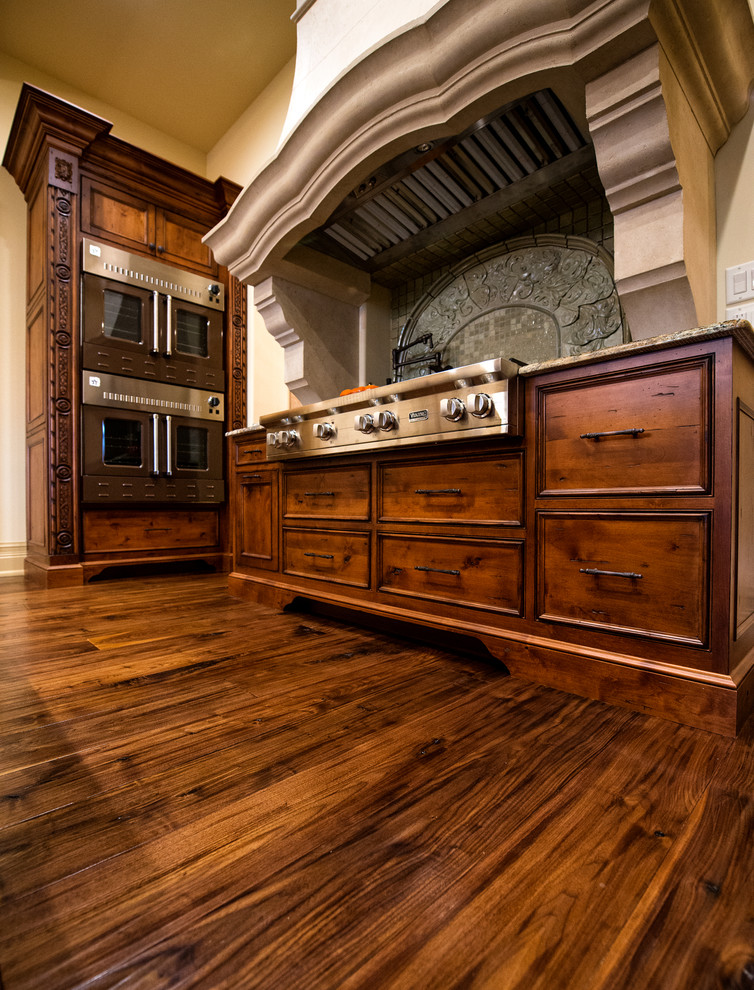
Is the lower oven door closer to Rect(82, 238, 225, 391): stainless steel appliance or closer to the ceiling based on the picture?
Rect(82, 238, 225, 391): stainless steel appliance

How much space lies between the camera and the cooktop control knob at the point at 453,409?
1299mm

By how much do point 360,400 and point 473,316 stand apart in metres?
0.73

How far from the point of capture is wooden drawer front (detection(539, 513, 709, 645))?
3.17 feet

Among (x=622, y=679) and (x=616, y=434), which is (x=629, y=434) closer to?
(x=616, y=434)

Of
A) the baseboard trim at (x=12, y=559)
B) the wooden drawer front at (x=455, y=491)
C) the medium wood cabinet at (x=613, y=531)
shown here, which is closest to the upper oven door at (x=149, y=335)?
the baseboard trim at (x=12, y=559)

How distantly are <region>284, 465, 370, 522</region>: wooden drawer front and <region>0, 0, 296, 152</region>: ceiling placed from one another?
10.2 feet

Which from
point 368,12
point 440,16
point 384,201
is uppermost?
point 368,12

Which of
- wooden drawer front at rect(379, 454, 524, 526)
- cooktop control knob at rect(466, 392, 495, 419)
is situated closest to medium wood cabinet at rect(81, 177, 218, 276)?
wooden drawer front at rect(379, 454, 524, 526)

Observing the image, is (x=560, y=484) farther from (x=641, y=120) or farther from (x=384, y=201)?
(x=384, y=201)

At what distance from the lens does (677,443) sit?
0.99 m

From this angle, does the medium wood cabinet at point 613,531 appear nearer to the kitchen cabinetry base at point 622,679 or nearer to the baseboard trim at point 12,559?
the kitchen cabinetry base at point 622,679

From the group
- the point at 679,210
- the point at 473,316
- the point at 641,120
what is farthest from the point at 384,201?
the point at 679,210

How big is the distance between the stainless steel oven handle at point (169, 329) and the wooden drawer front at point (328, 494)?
1.67 m

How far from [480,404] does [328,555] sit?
845 mm
